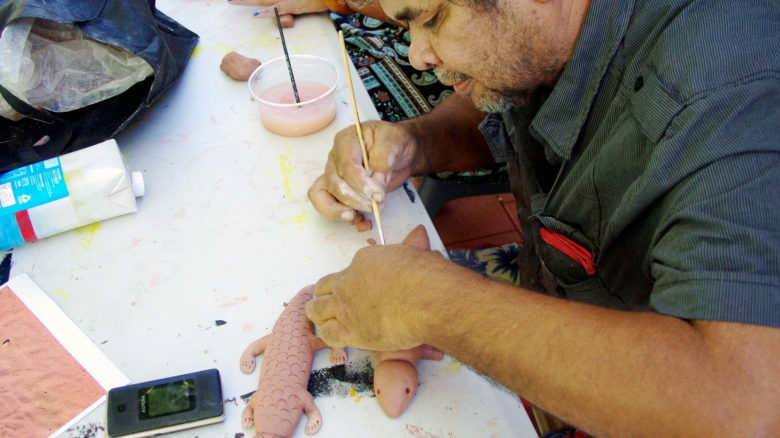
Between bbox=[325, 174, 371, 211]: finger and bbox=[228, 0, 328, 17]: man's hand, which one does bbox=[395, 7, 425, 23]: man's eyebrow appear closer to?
bbox=[325, 174, 371, 211]: finger

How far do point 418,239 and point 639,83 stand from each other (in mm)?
493

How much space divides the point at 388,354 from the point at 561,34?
66 centimetres

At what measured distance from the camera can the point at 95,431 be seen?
0.93m

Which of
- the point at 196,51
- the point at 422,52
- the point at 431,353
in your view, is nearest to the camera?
the point at 431,353

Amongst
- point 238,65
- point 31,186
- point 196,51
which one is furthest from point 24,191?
point 196,51

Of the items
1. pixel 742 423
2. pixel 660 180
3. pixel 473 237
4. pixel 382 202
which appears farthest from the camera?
pixel 473 237

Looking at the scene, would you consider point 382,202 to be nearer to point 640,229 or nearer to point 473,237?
point 640,229

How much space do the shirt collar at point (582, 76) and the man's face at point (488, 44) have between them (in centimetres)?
5

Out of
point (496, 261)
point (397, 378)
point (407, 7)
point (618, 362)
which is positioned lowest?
point (496, 261)

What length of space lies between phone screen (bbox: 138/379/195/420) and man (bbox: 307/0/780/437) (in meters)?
0.25

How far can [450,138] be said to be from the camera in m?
1.54

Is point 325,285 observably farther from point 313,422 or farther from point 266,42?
point 266,42

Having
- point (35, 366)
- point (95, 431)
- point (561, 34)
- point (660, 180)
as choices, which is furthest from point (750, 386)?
point (35, 366)

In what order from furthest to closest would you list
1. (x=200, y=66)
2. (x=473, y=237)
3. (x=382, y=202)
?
(x=473, y=237) → (x=200, y=66) → (x=382, y=202)
